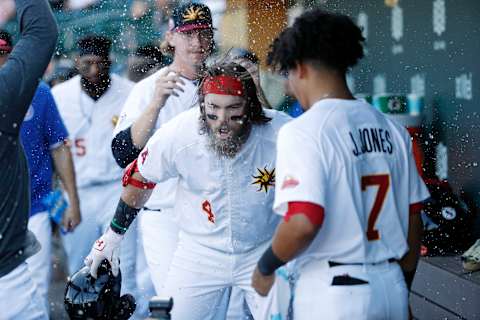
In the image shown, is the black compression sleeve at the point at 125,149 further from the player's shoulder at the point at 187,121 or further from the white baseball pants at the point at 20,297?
the white baseball pants at the point at 20,297

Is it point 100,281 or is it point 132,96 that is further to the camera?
point 132,96

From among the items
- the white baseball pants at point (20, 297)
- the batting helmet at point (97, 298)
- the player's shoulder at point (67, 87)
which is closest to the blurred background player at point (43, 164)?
the white baseball pants at point (20, 297)

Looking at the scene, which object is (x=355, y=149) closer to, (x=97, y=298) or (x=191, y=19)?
(x=97, y=298)

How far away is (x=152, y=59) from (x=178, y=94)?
11.9 feet

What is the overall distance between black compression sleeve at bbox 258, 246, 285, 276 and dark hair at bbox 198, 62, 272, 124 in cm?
137

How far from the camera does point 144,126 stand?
6.14 m

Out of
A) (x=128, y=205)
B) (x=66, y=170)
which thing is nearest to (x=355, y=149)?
(x=128, y=205)

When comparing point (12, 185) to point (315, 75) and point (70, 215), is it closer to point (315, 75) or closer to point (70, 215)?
point (315, 75)

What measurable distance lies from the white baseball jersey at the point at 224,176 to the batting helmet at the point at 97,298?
1.80ft

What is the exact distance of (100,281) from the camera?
5184 millimetres

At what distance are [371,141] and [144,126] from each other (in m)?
2.25

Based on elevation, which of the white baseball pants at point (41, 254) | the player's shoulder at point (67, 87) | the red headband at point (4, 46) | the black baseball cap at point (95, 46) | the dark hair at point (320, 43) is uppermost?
the dark hair at point (320, 43)

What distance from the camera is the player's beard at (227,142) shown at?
5.31 m

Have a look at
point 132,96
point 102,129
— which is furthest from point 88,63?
point 132,96
